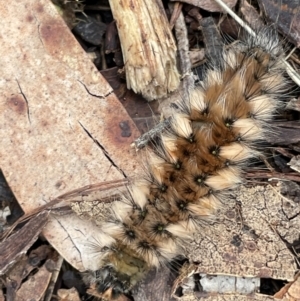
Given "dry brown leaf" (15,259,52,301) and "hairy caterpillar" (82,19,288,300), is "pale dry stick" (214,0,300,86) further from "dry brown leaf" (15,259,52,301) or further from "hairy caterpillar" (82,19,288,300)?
"dry brown leaf" (15,259,52,301)

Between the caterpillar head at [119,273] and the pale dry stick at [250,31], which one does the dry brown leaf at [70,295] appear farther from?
the pale dry stick at [250,31]

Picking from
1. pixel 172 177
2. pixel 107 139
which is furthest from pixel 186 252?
pixel 107 139

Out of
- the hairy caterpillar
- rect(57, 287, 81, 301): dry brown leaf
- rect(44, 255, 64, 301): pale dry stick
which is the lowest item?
rect(57, 287, 81, 301): dry brown leaf

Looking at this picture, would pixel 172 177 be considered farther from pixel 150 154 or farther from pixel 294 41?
pixel 294 41

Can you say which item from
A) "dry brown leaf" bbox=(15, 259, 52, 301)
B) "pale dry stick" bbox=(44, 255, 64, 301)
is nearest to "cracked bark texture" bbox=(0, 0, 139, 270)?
"pale dry stick" bbox=(44, 255, 64, 301)

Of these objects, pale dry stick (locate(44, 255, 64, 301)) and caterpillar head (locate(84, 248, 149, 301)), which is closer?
caterpillar head (locate(84, 248, 149, 301))

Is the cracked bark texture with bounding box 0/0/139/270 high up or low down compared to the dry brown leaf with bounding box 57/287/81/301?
up
